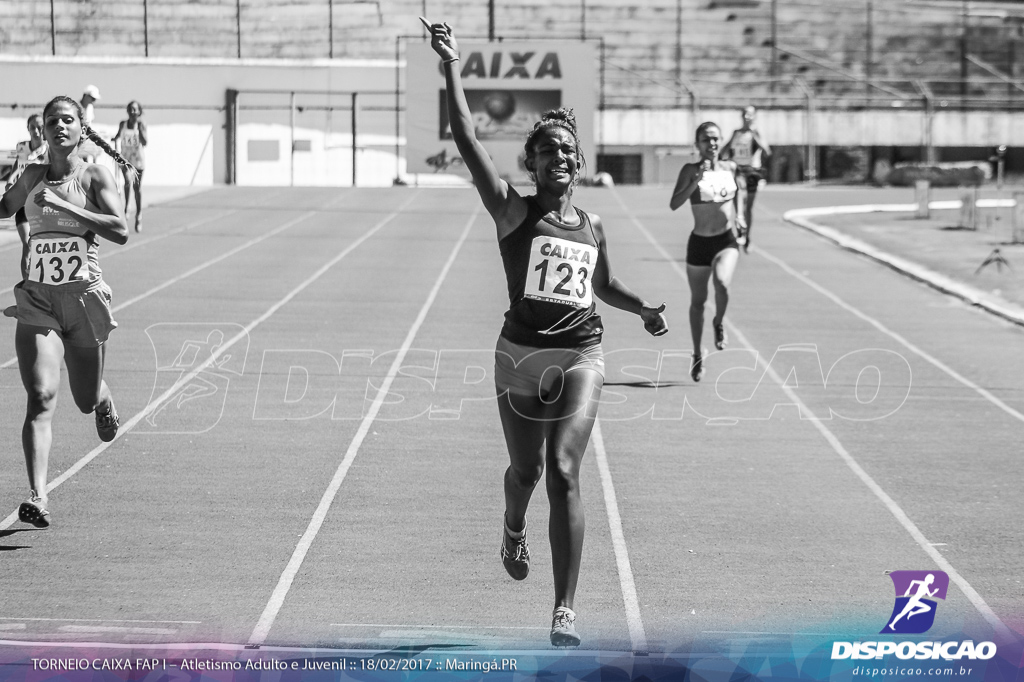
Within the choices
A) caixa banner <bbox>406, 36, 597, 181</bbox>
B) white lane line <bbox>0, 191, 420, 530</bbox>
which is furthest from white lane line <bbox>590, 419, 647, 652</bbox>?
caixa banner <bbox>406, 36, 597, 181</bbox>

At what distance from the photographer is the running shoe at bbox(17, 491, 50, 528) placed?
265 inches

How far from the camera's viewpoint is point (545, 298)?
559cm

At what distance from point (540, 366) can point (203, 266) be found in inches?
567

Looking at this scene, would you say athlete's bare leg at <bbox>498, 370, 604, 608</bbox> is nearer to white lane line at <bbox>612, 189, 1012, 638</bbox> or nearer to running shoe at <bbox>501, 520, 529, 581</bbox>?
running shoe at <bbox>501, 520, 529, 581</bbox>

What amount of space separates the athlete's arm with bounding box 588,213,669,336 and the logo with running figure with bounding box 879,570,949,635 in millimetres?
1480

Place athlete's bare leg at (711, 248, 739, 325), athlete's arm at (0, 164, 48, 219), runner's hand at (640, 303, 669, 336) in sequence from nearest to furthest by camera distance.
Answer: runner's hand at (640, 303, 669, 336) < athlete's arm at (0, 164, 48, 219) < athlete's bare leg at (711, 248, 739, 325)

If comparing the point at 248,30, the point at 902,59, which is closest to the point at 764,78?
the point at 902,59

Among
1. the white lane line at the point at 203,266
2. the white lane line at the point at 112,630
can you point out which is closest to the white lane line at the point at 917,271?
the white lane line at the point at 203,266

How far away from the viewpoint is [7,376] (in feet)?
37.5

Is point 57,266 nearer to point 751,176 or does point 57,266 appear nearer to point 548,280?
point 548,280

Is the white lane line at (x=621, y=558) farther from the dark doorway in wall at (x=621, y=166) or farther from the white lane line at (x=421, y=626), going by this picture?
the dark doorway in wall at (x=621, y=166)

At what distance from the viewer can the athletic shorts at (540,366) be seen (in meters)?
5.60

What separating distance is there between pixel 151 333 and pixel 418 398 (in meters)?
Answer: 3.82

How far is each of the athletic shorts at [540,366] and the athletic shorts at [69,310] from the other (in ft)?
7.63
